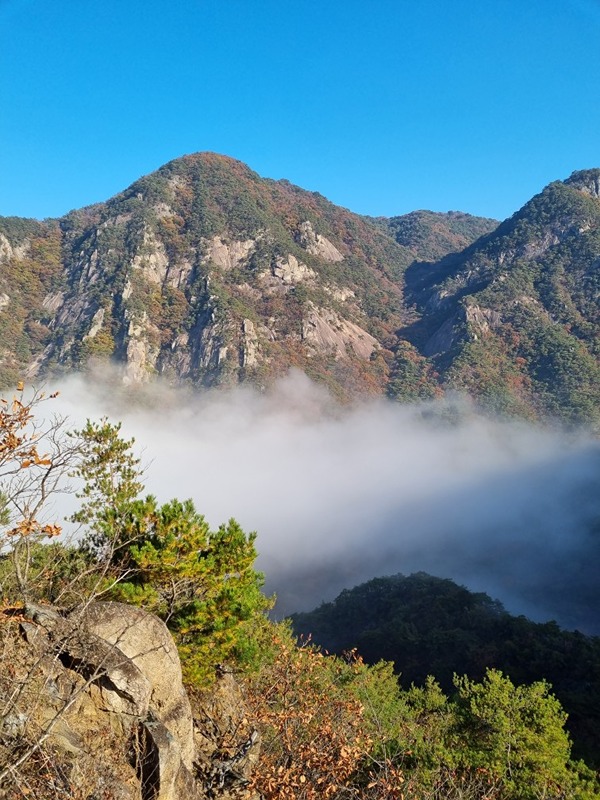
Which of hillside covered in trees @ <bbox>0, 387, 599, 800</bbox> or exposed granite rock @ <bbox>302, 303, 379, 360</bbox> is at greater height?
exposed granite rock @ <bbox>302, 303, 379, 360</bbox>

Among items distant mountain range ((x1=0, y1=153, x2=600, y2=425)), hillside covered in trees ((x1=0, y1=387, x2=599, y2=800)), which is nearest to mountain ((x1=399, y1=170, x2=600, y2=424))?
distant mountain range ((x1=0, y1=153, x2=600, y2=425))

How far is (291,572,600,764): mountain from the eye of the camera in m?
34.9

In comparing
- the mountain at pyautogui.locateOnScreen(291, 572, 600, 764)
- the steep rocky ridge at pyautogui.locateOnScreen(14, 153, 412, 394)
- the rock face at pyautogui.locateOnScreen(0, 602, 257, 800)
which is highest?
the steep rocky ridge at pyautogui.locateOnScreen(14, 153, 412, 394)

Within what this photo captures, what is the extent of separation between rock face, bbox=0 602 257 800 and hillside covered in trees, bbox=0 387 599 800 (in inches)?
1.4

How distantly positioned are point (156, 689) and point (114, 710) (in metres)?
1.46

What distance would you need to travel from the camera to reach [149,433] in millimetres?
144500

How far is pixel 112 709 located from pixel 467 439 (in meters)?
164

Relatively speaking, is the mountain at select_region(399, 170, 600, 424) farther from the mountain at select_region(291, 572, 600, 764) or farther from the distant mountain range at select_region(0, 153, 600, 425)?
the mountain at select_region(291, 572, 600, 764)

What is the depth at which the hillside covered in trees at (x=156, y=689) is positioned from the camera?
7352 mm

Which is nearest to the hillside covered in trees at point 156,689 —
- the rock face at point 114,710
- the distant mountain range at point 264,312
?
the rock face at point 114,710

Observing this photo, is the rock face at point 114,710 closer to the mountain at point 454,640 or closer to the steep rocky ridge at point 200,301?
the mountain at point 454,640

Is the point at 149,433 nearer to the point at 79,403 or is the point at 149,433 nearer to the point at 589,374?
the point at 79,403

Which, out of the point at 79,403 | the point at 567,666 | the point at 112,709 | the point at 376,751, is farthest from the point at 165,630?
the point at 79,403

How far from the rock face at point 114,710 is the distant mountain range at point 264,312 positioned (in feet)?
464
